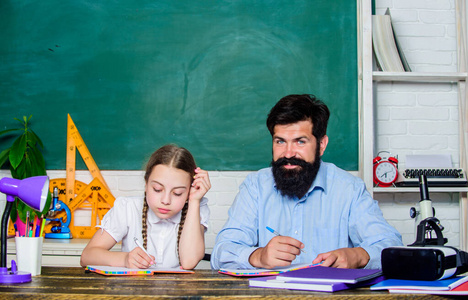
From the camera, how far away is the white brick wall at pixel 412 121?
2.97 metres

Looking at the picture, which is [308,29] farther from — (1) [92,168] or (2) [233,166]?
(1) [92,168]

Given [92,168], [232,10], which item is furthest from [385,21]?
[92,168]

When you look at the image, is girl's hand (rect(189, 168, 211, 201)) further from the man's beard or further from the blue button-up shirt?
the man's beard

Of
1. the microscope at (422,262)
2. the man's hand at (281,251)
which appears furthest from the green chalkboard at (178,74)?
the microscope at (422,262)

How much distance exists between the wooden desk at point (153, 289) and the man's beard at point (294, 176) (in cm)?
69

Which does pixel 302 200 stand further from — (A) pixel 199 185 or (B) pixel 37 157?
(B) pixel 37 157

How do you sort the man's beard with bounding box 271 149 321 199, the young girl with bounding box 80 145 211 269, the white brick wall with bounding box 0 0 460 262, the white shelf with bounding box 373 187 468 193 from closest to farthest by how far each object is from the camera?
the young girl with bounding box 80 145 211 269 → the man's beard with bounding box 271 149 321 199 → the white shelf with bounding box 373 187 468 193 → the white brick wall with bounding box 0 0 460 262

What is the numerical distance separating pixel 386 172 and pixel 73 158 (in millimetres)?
1827

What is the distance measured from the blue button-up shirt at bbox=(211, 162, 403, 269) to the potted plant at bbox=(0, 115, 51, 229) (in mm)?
1308

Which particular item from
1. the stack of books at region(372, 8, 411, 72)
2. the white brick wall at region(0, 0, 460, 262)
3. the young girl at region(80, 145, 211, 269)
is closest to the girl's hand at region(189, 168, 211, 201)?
the young girl at region(80, 145, 211, 269)

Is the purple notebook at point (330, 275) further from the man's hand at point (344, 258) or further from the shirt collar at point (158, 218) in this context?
the shirt collar at point (158, 218)

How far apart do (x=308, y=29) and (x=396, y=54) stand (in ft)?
1.77

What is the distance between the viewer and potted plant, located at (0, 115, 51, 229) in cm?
276

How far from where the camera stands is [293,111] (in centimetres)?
206
